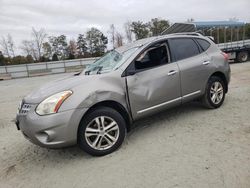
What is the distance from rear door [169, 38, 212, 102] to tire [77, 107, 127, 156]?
1.53 metres

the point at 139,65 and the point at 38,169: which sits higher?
the point at 139,65

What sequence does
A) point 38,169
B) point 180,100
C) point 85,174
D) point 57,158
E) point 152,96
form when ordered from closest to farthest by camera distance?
point 85,174
point 38,169
point 57,158
point 152,96
point 180,100

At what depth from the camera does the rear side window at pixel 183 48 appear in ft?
14.5

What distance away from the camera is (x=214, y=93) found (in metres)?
4.89

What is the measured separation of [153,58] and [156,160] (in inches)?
71.1

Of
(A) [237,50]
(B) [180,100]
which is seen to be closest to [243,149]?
(B) [180,100]

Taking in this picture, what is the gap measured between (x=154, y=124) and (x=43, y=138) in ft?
6.99

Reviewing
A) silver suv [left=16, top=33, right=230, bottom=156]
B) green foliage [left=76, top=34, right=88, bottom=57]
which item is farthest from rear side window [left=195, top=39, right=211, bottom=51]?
green foliage [left=76, top=34, right=88, bottom=57]

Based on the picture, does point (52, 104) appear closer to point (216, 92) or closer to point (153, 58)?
point (153, 58)

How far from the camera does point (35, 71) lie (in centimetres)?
2720

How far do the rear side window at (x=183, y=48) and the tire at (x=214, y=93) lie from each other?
700 mm

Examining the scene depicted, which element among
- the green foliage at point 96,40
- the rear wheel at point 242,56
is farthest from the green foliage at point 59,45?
the rear wheel at point 242,56

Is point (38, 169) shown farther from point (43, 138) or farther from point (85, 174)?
point (85, 174)

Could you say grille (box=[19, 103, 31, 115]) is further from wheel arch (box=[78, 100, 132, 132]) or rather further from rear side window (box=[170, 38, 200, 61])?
rear side window (box=[170, 38, 200, 61])
